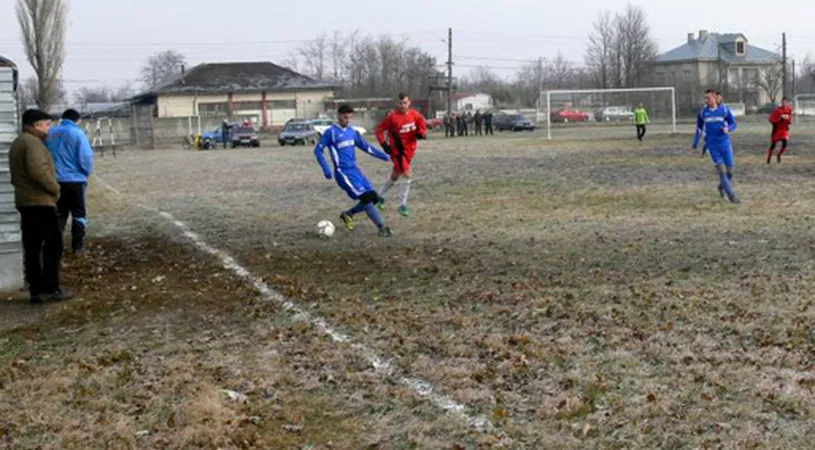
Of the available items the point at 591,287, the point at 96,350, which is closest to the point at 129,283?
the point at 96,350

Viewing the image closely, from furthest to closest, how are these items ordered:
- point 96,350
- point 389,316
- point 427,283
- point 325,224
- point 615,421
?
point 325,224
point 427,283
point 389,316
point 96,350
point 615,421

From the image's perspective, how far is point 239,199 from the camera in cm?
1788

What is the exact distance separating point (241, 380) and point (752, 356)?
10.7ft

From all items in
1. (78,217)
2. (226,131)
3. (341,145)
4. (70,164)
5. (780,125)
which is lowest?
(78,217)

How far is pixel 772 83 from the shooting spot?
96188mm

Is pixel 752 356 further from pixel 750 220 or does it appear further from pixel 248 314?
pixel 750 220

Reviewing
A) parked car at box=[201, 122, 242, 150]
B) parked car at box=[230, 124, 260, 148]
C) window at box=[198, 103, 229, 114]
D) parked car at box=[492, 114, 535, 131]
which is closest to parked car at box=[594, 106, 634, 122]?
parked car at box=[492, 114, 535, 131]

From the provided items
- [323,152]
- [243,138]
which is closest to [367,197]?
[323,152]

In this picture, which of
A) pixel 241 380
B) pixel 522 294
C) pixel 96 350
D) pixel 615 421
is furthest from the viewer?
pixel 522 294

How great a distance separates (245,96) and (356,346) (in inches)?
3091

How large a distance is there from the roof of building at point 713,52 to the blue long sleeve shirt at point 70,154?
101 metres

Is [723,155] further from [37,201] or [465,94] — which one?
[465,94]

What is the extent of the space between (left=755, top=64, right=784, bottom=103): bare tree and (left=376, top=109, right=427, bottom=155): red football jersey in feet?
296

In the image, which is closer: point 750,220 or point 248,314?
point 248,314
